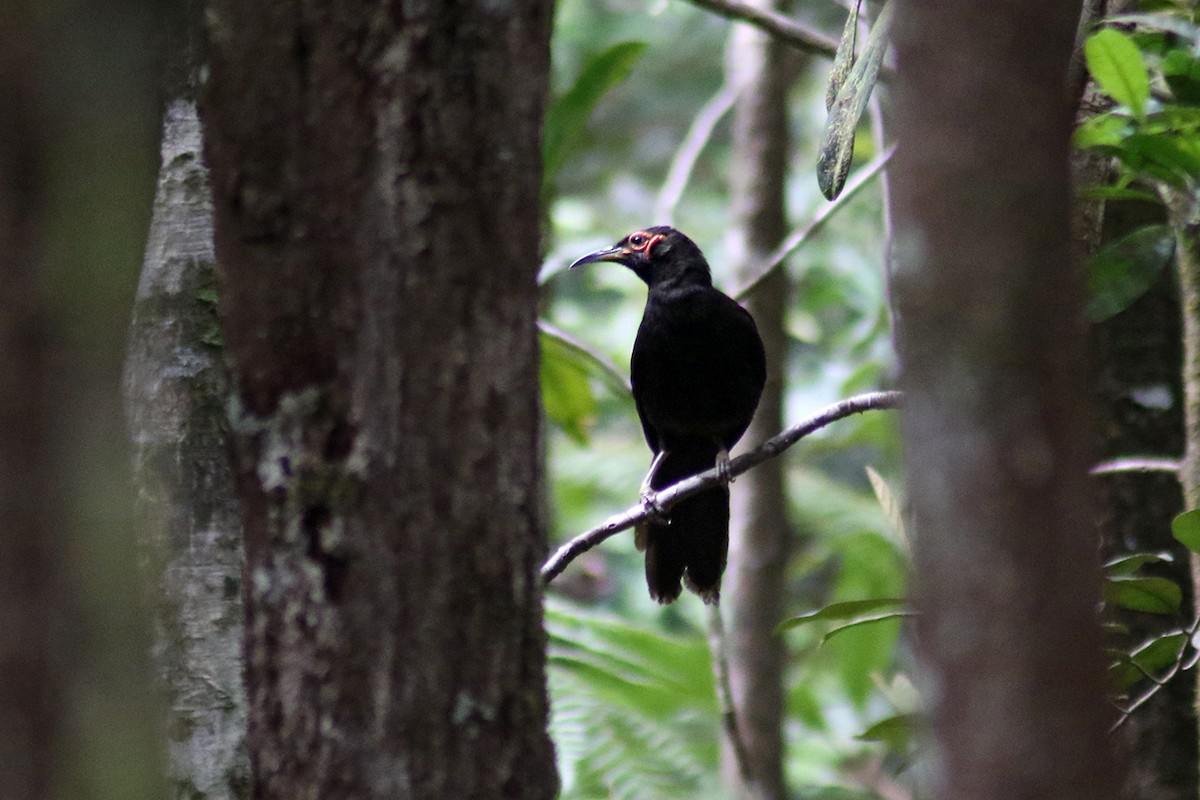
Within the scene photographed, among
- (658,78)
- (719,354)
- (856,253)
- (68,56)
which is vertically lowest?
(68,56)

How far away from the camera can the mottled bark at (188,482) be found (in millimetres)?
2361

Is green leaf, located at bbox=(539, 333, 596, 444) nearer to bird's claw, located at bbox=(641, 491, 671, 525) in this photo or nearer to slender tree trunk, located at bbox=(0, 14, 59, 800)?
bird's claw, located at bbox=(641, 491, 671, 525)

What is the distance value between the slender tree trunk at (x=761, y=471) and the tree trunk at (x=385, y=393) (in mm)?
3324

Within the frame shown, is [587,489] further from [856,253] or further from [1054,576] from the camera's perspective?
[1054,576]

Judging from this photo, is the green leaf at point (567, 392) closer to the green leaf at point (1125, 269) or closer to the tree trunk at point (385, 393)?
the green leaf at point (1125, 269)

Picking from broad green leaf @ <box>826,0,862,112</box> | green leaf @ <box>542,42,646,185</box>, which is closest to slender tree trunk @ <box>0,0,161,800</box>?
broad green leaf @ <box>826,0,862,112</box>

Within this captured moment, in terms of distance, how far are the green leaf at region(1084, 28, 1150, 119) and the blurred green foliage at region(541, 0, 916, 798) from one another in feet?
4.57

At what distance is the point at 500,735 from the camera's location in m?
1.53

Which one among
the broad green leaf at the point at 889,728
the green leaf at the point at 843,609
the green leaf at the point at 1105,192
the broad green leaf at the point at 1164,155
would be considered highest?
the broad green leaf at the point at 1164,155

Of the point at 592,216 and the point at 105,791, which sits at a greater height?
the point at 592,216

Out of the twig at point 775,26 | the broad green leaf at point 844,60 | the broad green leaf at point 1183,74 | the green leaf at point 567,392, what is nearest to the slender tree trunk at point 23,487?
the broad green leaf at point 844,60

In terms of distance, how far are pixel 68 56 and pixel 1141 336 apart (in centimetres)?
317

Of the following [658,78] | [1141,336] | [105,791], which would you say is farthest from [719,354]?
[658,78]

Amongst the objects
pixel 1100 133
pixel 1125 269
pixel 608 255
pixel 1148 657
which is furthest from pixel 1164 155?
pixel 608 255
